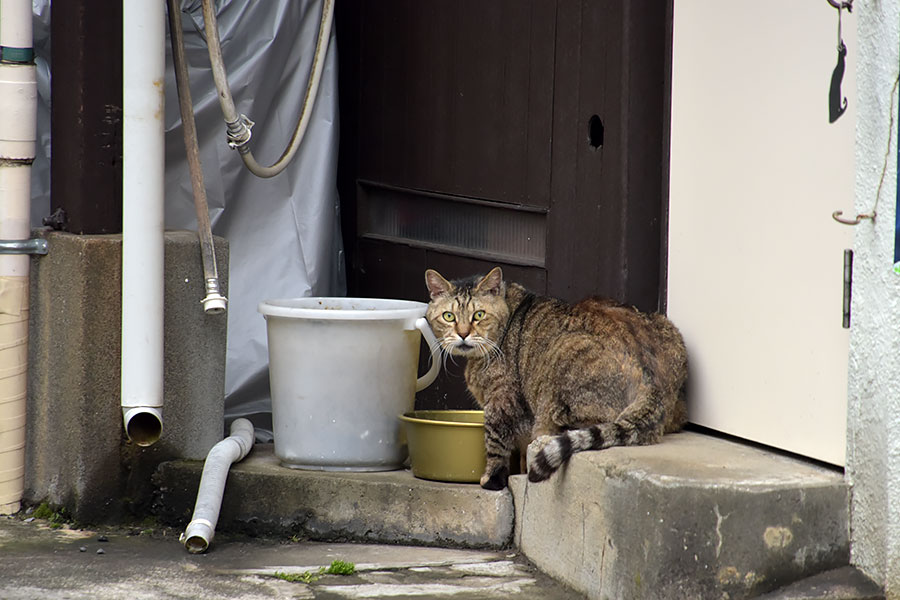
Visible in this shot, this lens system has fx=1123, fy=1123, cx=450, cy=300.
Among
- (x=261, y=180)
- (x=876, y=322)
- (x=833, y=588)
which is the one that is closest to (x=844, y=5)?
(x=876, y=322)

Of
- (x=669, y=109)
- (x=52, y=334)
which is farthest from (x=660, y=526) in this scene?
(x=52, y=334)

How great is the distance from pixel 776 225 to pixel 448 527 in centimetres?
145

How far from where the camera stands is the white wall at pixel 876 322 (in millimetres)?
2750

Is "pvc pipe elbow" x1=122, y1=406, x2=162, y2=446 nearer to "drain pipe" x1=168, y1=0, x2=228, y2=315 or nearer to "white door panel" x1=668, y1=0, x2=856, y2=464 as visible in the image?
"drain pipe" x1=168, y1=0, x2=228, y2=315

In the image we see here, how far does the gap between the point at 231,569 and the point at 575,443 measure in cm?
114

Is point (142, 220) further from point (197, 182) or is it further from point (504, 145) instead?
point (504, 145)

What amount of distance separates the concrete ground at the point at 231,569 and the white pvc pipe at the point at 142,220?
0.42 meters

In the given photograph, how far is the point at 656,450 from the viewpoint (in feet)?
10.7

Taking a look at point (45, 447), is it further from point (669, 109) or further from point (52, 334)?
point (669, 109)

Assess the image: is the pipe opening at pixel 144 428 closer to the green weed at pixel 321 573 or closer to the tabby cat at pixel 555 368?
the green weed at pixel 321 573

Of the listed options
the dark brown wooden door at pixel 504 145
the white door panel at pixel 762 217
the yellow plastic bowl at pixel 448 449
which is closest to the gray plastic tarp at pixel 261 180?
the dark brown wooden door at pixel 504 145

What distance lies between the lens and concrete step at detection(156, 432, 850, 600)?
9.37 feet

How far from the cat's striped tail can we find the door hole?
114 cm

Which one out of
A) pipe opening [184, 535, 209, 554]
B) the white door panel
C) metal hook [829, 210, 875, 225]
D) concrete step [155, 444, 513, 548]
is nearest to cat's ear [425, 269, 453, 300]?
concrete step [155, 444, 513, 548]
